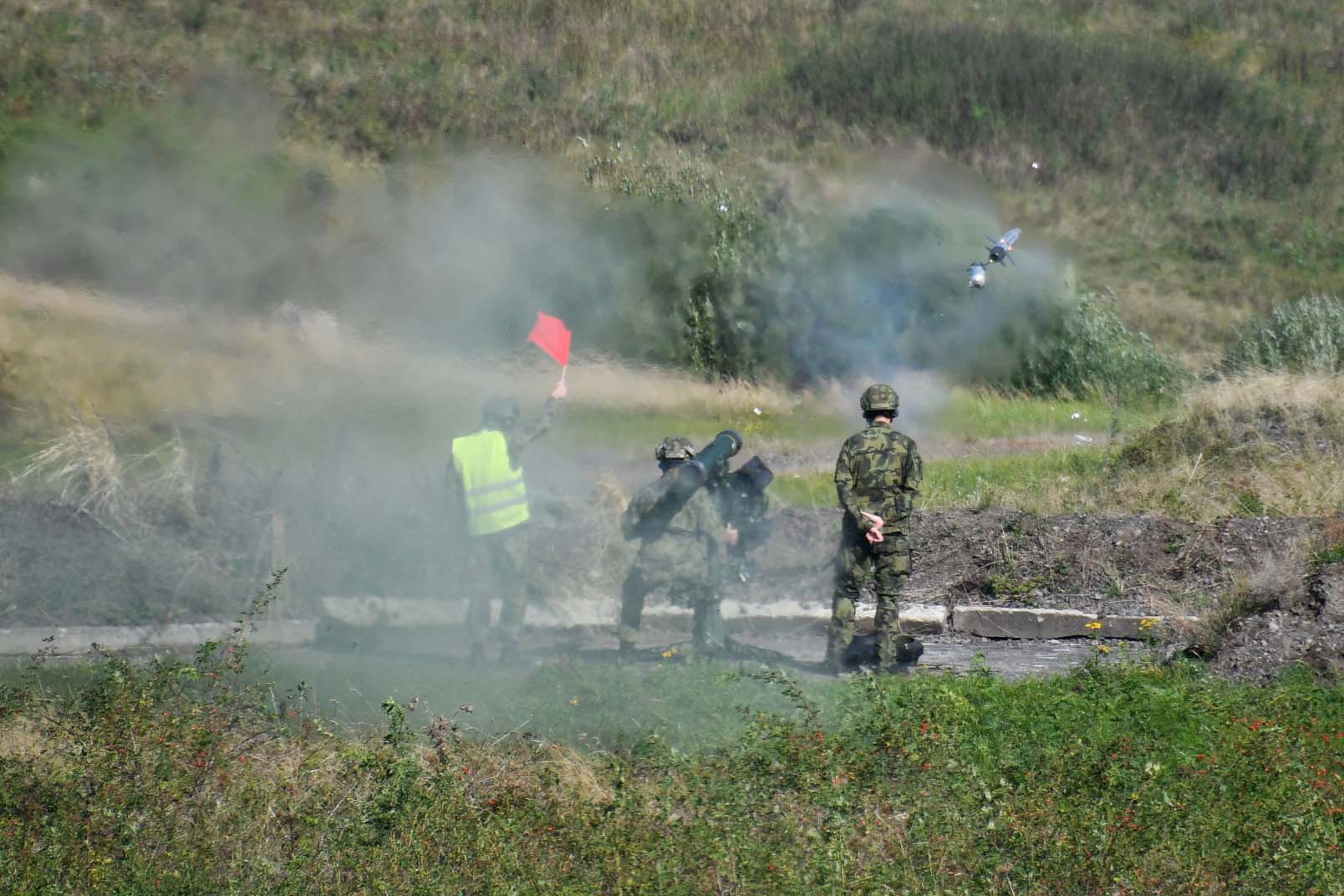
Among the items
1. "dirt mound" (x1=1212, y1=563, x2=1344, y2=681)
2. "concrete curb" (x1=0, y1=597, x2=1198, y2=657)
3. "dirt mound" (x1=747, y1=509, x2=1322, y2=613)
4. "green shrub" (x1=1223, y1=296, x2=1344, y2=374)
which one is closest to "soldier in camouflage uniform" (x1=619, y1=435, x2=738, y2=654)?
"concrete curb" (x1=0, y1=597, x2=1198, y2=657)

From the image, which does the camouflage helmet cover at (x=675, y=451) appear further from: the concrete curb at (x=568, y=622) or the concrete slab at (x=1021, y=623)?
the concrete slab at (x=1021, y=623)

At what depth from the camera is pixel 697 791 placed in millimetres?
6543

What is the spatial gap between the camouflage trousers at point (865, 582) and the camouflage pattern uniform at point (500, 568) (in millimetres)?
2194

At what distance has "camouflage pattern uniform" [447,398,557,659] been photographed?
1013 cm

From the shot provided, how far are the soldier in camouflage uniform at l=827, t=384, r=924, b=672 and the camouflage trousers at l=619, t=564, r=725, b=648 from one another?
2.70ft

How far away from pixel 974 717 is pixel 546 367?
319 inches

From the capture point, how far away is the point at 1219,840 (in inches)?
239

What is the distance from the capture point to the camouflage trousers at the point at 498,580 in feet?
33.2

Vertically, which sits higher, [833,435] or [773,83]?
[773,83]

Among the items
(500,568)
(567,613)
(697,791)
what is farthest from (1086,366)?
(697,791)

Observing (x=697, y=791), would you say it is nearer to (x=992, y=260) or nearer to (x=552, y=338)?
(x=552, y=338)

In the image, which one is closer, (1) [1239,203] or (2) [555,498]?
(2) [555,498]

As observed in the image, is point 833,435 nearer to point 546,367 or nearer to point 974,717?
point 546,367

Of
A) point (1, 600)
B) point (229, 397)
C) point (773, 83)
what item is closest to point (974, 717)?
point (1, 600)
